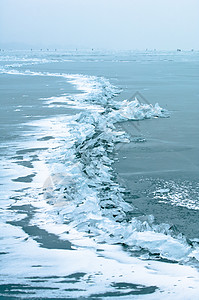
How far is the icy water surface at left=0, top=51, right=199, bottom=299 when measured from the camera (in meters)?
4.31

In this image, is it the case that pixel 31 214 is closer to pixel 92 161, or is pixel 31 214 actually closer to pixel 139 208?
pixel 139 208

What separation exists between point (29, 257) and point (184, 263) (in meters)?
1.96

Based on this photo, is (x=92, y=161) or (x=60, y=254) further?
(x=92, y=161)

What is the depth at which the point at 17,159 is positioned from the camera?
29.5ft

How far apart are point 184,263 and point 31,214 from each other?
102 inches

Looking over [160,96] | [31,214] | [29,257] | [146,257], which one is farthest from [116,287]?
[160,96]

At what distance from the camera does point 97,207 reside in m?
6.34

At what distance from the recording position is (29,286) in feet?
13.7

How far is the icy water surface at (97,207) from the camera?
431cm

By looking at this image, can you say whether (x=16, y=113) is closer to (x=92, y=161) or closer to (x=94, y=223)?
(x=92, y=161)

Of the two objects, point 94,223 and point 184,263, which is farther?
point 94,223

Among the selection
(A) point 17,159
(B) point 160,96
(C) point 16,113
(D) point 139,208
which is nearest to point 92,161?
(A) point 17,159

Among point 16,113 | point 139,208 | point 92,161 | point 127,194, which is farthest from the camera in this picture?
point 16,113

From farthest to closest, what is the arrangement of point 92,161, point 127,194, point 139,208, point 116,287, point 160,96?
1. point 160,96
2. point 92,161
3. point 127,194
4. point 139,208
5. point 116,287
